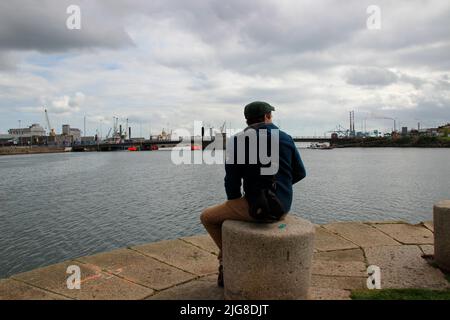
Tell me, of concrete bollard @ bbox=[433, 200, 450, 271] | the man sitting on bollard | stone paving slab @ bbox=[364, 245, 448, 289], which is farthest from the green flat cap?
concrete bollard @ bbox=[433, 200, 450, 271]

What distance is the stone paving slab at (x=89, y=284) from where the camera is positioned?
4.29 m

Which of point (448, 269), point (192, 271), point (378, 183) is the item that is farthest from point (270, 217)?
point (378, 183)

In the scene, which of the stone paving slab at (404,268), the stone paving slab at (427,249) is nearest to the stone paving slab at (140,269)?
the stone paving slab at (404,268)

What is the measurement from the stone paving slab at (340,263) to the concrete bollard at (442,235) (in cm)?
93

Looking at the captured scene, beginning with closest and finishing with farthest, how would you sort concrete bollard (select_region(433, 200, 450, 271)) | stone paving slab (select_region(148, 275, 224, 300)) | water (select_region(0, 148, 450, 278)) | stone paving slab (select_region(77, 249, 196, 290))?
stone paving slab (select_region(148, 275, 224, 300)) < stone paving slab (select_region(77, 249, 196, 290)) < concrete bollard (select_region(433, 200, 450, 271)) < water (select_region(0, 148, 450, 278))

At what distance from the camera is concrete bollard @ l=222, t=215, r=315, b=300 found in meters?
3.45

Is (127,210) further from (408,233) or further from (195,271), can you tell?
(195,271)

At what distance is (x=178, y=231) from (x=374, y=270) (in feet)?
37.6

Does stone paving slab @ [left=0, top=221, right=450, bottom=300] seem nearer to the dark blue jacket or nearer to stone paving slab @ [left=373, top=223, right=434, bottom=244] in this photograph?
stone paving slab @ [left=373, top=223, right=434, bottom=244]

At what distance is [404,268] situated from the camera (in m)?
5.09

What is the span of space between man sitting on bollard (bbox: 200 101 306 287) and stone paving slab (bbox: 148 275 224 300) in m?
0.85

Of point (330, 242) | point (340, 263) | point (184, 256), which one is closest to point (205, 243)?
point (184, 256)

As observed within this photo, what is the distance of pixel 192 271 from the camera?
5.14 meters

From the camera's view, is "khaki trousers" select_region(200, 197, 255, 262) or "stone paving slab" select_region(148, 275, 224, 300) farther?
"stone paving slab" select_region(148, 275, 224, 300)
